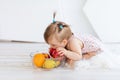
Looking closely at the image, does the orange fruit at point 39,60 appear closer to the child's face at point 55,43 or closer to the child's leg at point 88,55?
the child's face at point 55,43

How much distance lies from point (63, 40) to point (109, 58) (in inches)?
12.0

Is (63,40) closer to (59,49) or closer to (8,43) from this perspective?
(59,49)

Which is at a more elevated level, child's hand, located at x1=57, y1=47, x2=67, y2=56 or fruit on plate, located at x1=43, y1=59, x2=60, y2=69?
child's hand, located at x1=57, y1=47, x2=67, y2=56

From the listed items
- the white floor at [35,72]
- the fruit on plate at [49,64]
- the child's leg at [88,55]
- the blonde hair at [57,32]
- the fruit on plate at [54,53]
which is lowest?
the white floor at [35,72]

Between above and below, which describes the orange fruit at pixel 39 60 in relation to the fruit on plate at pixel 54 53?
below

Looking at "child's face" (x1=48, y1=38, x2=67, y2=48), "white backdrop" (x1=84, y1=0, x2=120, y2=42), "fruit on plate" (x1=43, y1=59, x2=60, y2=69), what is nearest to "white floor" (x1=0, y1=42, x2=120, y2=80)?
"fruit on plate" (x1=43, y1=59, x2=60, y2=69)

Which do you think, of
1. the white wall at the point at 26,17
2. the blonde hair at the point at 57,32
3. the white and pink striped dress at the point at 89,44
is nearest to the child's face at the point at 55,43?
the blonde hair at the point at 57,32

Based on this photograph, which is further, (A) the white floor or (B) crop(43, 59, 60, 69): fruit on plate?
(B) crop(43, 59, 60, 69): fruit on plate

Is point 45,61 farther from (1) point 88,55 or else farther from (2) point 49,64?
(1) point 88,55

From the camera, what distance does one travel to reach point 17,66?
1719mm

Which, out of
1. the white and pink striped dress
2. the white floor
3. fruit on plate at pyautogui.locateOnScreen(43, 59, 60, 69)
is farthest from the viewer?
the white and pink striped dress

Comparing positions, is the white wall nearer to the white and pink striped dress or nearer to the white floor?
the white floor

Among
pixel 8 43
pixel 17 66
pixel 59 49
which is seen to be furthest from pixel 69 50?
pixel 8 43

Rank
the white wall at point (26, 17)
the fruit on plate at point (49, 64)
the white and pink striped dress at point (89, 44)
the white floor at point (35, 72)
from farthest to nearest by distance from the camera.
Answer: the white wall at point (26, 17) < the white and pink striped dress at point (89, 44) < the fruit on plate at point (49, 64) < the white floor at point (35, 72)
